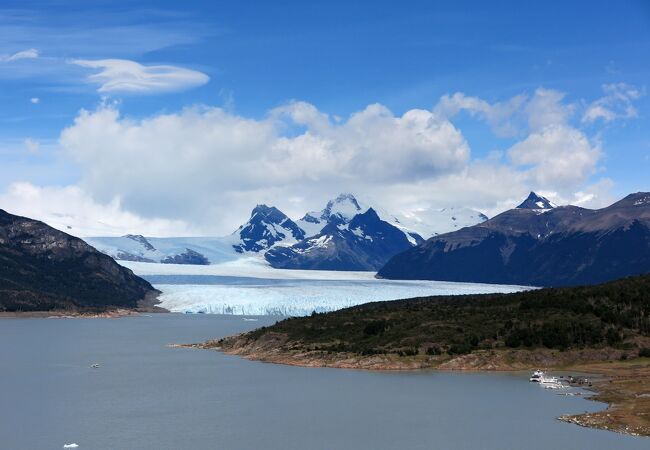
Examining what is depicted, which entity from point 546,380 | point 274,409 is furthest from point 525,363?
point 274,409

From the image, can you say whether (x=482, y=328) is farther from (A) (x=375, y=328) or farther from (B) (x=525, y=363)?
(A) (x=375, y=328)

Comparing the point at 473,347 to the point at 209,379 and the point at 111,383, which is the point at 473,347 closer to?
the point at 209,379

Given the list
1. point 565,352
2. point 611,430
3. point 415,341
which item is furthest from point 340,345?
point 611,430

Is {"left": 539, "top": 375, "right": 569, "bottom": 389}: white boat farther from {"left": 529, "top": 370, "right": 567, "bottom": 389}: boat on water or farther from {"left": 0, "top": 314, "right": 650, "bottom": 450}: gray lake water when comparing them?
{"left": 0, "top": 314, "right": 650, "bottom": 450}: gray lake water

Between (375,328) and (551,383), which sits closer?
(551,383)

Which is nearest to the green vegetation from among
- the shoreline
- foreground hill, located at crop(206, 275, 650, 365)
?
foreground hill, located at crop(206, 275, 650, 365)
